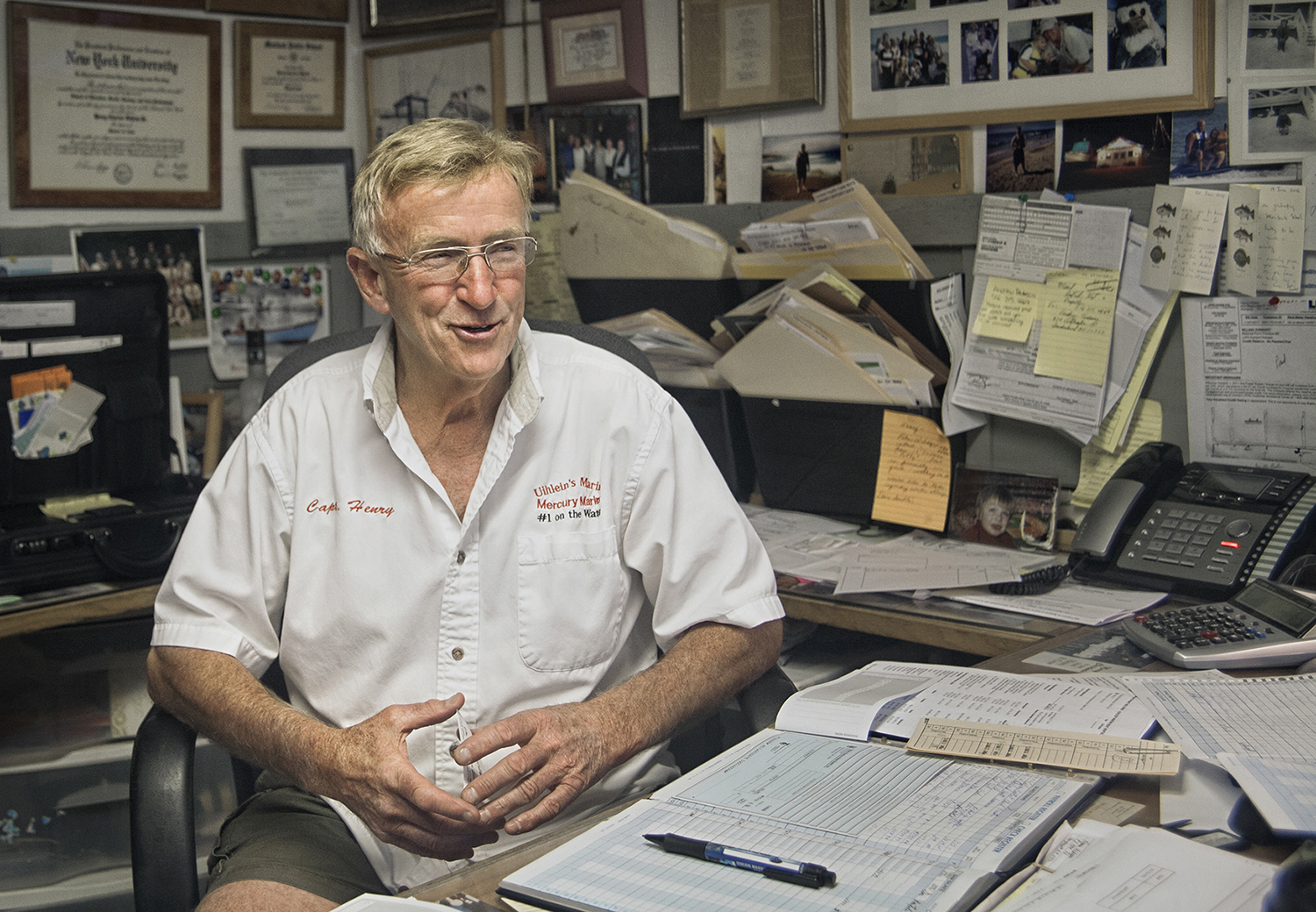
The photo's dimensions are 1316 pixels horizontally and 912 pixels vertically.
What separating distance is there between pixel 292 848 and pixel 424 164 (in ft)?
2.40

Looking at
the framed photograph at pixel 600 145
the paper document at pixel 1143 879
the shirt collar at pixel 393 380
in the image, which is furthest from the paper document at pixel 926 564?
the framed photograph at pixel 600 145

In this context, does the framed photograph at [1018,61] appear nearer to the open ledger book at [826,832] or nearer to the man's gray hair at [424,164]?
the man's gray hair at [424,164]

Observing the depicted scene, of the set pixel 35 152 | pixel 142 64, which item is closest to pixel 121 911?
pixel 35 152

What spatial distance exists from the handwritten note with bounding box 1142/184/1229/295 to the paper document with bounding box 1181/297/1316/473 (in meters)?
0.04

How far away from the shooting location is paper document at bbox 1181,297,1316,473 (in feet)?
5.32

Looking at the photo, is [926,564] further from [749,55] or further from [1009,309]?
[749,55]

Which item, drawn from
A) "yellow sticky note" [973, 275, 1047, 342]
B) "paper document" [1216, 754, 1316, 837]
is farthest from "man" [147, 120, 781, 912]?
"yellow sticky note" [973, 275, 1047, 342]

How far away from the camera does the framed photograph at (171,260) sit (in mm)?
2301

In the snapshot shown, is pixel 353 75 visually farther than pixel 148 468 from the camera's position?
Yes

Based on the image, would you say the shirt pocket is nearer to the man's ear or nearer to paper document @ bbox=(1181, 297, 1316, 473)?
the man's ear

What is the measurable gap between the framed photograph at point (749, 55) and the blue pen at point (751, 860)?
1.53 meters

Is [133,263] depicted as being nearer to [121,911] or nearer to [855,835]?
[121,911]

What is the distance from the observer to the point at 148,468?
2.04 metres

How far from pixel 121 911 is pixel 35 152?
1.41 meters
